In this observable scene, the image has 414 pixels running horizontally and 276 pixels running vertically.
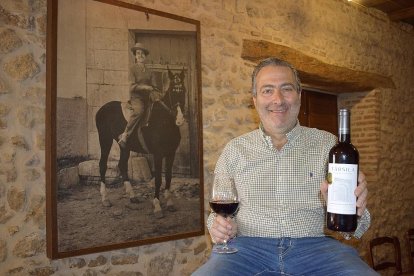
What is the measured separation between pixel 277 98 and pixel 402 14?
412 cm

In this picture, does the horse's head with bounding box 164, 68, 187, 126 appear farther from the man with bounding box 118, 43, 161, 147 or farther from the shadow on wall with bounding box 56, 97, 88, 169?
the shadow on wall with bounding box 56, 97, 88, 169

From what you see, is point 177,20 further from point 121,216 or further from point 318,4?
point 318,4

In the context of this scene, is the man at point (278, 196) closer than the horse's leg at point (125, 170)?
Result: Yes

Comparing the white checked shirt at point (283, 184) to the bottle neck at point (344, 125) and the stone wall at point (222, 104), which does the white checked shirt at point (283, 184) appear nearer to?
the bottle neck at point (344, 125)

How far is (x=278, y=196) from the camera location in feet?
5.72

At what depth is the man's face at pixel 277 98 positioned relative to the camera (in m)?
1.81

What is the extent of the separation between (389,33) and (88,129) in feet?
14.5

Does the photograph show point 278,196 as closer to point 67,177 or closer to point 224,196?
point 224,196

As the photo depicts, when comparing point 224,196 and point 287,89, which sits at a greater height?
point 287,89

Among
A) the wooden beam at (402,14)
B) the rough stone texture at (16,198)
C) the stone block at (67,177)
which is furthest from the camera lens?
the wooden beam at (402,14)

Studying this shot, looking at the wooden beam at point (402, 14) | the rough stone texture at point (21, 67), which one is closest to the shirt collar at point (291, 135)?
the rough stone texture at point (21, 67)

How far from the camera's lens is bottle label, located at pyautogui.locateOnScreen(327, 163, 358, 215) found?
133 centimetres

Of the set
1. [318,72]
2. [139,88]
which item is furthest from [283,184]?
[318,72]

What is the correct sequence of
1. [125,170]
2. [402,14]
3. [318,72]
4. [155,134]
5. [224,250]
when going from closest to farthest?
[224,250]
[125,170]
[155,134]
[318,72]
[402,14]
